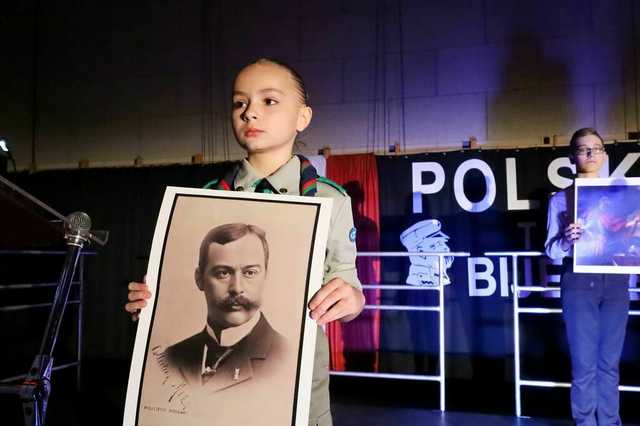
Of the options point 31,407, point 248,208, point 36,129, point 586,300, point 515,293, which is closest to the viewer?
point 31,407

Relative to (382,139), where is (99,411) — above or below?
below

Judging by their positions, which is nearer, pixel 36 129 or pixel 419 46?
pixel 419 46

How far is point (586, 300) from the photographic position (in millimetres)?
1978

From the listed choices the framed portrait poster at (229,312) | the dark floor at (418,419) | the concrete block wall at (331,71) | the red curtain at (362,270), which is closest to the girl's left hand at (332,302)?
the framed portrait poster at (229,312)

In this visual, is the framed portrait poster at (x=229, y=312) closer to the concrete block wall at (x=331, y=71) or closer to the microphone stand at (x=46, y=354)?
the microphone stand at (x=46, y=354)

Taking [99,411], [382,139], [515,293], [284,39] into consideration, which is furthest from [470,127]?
[99,411]

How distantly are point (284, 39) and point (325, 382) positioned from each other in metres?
3.71

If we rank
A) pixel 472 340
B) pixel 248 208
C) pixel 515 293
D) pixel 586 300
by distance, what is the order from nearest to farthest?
pixel 248 208 < pixel 586 300 < pixel 515 293 < pixel 472 340

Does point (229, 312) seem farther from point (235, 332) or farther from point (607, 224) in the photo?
point (607, 224)

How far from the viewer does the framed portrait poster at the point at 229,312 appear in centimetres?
60

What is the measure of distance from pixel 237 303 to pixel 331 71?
3.48 m

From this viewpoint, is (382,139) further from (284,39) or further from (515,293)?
(515,293)

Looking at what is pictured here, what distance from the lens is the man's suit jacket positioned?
24.3 inches

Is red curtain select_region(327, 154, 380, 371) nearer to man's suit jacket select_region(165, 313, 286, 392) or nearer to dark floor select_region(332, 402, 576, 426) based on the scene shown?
dark floor select_region(332, 402, 576, 426)
